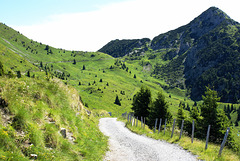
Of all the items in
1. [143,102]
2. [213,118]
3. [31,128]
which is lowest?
[143,102]

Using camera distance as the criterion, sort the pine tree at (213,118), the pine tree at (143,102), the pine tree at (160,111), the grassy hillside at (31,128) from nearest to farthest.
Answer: the grassy hillside at (31,128) < the pine tree at (213,118) < the pine tree at (160,111) < the pine tree at (143,102)

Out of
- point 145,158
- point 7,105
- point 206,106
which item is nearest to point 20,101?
point 7,105

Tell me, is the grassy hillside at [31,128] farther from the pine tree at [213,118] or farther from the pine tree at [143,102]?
the pine tree at [143,102]

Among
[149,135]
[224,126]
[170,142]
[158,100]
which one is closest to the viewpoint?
[170,142]

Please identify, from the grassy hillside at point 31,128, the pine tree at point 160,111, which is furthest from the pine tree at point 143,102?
the grassy hillside at point 31,128

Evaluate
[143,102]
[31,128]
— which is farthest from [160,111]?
[31,128]

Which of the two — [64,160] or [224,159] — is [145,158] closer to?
[224,159]

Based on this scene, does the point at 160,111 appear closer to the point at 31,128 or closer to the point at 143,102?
the point at 143,102

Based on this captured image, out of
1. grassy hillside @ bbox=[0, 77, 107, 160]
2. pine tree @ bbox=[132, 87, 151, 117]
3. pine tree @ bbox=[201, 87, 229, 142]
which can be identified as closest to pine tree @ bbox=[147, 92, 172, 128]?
pine tree @ bbox=[132, 87, 151, 117]

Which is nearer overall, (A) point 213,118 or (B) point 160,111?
(A) point 213,118

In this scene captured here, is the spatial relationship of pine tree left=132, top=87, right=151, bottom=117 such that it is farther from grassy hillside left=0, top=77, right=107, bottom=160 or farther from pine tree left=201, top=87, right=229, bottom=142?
grassy hillside left=0, top=77, right=107, bottom=160

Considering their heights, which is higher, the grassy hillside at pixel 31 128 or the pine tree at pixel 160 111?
the grassy hillside at pixel 31 128

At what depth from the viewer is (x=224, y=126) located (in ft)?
105

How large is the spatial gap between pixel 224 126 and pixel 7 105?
1390 inches
